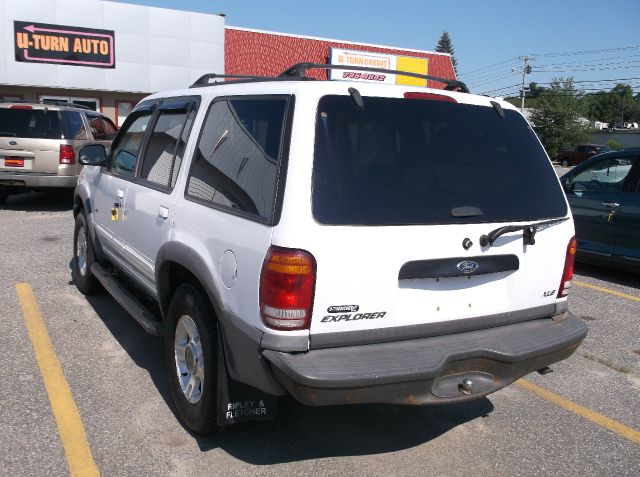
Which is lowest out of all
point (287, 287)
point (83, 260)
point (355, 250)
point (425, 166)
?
point (83, 260)

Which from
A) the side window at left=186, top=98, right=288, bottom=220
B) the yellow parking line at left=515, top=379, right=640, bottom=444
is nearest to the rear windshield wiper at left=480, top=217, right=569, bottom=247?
the side window at left=186, top=98, right=288, bottom=220

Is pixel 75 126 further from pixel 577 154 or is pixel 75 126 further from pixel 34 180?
pixel 577 154

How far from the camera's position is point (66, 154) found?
A: 11062 mm

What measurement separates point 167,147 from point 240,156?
1.08 meters

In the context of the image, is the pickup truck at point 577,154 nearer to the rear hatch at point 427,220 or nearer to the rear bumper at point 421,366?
the rear hatch at point 427,220

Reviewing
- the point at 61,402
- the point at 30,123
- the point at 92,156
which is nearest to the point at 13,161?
the point at 30,123

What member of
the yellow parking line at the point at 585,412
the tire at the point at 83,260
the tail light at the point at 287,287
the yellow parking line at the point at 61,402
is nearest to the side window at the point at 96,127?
the tire at the point at 83,260

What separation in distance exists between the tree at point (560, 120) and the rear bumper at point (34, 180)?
51.9m

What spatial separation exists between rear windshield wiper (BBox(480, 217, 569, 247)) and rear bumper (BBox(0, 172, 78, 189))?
9.70 metres

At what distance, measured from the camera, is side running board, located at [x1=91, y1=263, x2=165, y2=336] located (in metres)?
3.91

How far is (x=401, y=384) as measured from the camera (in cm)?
271

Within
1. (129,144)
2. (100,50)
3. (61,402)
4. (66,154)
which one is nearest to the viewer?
(61,402)

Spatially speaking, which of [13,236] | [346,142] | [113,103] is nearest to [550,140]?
[113,103]

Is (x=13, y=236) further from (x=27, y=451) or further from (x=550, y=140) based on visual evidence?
(x=550, y=140)
